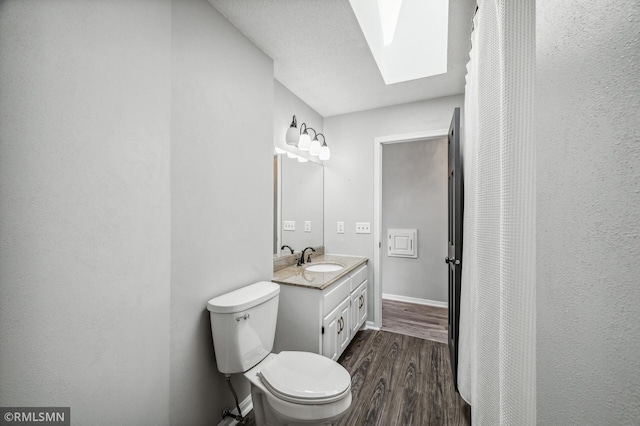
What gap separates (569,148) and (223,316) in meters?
1.40

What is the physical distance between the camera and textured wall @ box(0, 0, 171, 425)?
29.6 inches

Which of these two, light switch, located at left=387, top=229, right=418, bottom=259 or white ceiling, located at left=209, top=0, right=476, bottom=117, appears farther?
light switch, located at left=387, top=229, right=418, bottom=259

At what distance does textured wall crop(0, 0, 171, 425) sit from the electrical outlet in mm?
2001

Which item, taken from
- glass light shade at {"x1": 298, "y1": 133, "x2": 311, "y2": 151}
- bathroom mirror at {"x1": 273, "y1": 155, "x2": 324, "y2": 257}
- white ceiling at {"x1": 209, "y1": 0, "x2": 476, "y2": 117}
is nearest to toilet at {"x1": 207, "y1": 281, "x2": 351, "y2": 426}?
bathroom mirror at {"x1": 273, "y1": 155, "x2": 324, "y2": 257}

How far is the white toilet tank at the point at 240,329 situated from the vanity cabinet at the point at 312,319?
35cm

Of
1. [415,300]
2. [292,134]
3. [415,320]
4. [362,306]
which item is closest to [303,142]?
A: [292,134]

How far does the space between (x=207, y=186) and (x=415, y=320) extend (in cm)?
272

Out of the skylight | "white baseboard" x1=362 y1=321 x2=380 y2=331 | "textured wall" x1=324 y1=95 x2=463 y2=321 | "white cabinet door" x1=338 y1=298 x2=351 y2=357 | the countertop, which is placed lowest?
"white baseboard" x1=362 y1=321 x2=380 y2=331

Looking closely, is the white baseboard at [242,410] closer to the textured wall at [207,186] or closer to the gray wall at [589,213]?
the textured wall at [207,186]

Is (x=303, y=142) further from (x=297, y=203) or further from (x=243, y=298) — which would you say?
(x=243, y=298)

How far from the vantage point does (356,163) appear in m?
2.88

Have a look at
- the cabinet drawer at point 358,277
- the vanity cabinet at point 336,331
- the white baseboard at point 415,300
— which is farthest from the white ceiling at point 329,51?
the white baseboard at point 415,300

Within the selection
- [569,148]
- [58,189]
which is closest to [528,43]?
[569,148]

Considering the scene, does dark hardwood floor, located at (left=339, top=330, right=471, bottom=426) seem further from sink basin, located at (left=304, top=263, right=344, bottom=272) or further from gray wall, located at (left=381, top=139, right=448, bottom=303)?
gray wall, located at (left=381, top=139, right=448, bottom=303)
